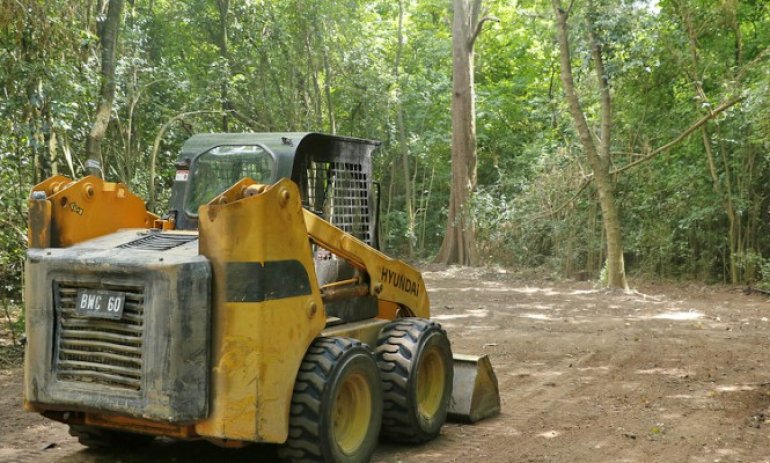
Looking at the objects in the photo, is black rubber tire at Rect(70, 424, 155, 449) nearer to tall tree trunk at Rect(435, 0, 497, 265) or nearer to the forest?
the forest

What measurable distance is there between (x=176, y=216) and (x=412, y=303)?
6.82 ft

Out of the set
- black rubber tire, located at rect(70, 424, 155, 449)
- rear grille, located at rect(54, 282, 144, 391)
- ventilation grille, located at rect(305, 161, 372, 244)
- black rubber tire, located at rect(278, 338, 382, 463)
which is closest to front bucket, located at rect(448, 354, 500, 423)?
ventilation grille, located at rect(305, 161, 372, 244)

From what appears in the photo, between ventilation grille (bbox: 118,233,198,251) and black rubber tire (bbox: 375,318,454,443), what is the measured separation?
Result: 1706 millimetres

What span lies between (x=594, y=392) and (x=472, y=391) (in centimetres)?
184

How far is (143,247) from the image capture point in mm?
5332

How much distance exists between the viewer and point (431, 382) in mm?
6770

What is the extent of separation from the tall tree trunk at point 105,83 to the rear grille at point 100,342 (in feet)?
24.6

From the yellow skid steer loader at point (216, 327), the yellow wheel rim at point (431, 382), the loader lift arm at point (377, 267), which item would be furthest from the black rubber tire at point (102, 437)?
the yellow wheel rim at point (431, 382)

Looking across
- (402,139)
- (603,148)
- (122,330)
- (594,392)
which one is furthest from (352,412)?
(402,139)

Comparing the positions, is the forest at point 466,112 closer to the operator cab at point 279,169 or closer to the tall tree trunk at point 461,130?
the tall tree trunk at point 461,130

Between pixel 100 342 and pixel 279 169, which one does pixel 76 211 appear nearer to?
pixel 100 342

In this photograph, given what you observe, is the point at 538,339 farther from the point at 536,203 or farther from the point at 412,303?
the point at 536,203

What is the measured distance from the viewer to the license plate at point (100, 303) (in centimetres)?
498

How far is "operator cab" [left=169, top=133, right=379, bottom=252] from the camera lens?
614cm
